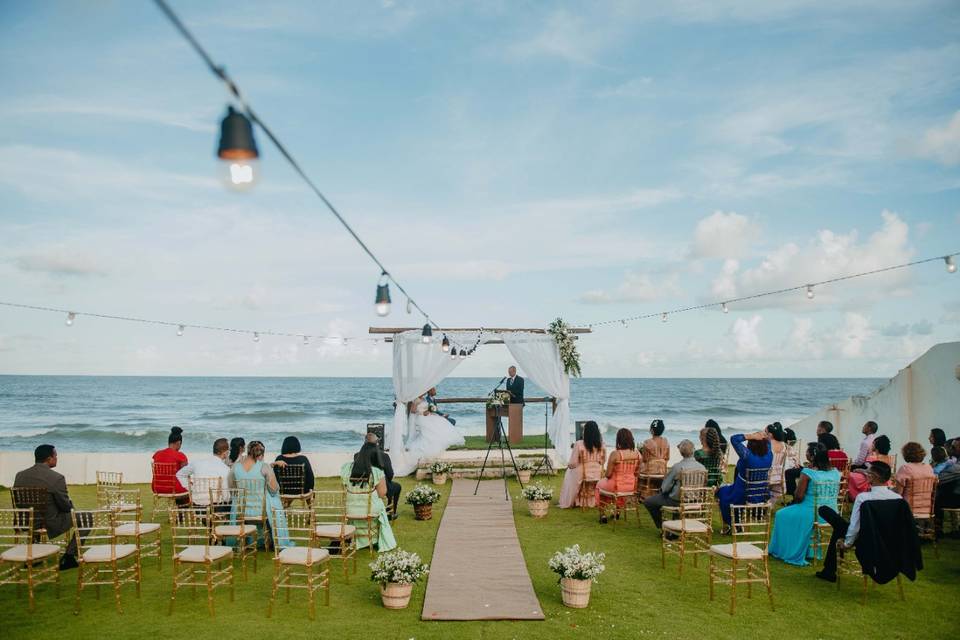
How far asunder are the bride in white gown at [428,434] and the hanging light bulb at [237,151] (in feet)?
33.2

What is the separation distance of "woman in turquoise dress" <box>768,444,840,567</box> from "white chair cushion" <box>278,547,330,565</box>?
4739 millimetres

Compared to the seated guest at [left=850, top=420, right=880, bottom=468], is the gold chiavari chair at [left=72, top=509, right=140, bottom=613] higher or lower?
lower

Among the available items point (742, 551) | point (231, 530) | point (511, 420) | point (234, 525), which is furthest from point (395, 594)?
point (511, 420)

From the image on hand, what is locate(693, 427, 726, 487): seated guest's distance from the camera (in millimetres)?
8734

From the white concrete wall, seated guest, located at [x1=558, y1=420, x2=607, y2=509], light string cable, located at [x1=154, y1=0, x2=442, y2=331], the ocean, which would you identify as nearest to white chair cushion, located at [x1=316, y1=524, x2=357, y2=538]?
Result: light string cable, located at [x1=154, y1=0, x2=442, y2=331]

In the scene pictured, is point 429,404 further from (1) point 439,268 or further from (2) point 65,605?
(2) point 65,605

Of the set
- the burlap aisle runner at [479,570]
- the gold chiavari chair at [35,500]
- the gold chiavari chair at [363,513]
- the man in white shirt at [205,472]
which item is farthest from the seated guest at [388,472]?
the gold chiavari chair at [35,500]

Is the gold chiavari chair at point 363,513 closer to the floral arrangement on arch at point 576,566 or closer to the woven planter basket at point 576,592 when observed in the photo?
the floral arrangement on arch at point 576,566

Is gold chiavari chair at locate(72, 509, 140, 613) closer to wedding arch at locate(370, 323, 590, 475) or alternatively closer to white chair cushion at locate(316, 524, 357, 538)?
white chair cushion at locate(316, 524, 357, 538)

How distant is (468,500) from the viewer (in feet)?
33.6

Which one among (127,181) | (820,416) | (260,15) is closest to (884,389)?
(820,416)

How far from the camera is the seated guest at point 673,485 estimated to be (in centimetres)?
791

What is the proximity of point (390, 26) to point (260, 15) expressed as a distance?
2396 mm

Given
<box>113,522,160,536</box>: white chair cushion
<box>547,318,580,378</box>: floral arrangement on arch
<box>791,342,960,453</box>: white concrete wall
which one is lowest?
<box>113,522,160,536</box>: white chair cushion
